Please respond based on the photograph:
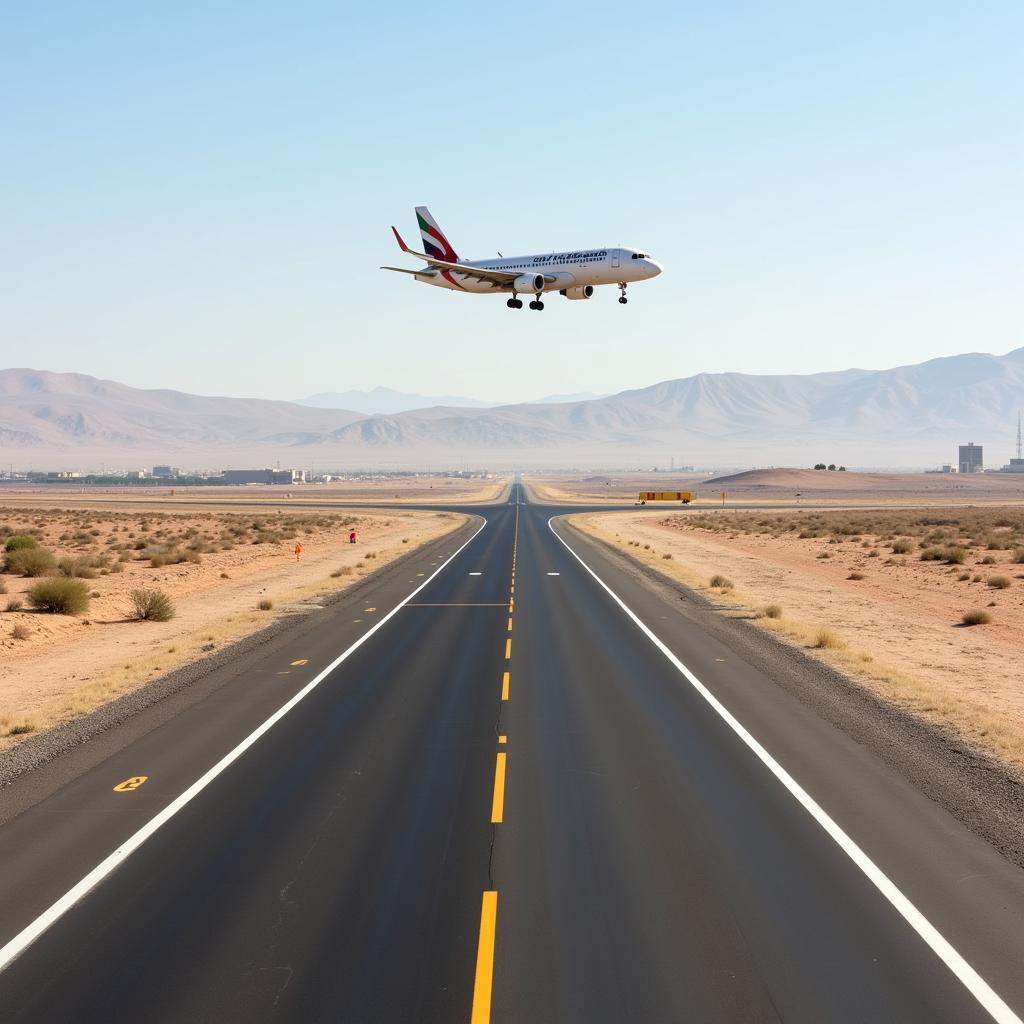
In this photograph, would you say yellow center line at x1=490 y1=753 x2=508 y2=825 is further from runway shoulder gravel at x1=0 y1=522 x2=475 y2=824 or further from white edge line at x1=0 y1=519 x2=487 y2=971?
runway shoulder gravel at x1=0 y1=522 x2=475 y2=824

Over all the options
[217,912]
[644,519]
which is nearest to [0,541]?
[644,519]

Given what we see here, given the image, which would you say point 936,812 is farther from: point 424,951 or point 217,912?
point 217,912

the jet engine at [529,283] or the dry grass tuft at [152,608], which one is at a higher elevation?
the jet engine at [529,283]

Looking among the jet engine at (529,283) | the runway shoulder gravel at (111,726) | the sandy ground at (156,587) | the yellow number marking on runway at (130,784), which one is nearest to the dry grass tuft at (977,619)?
the runway shoulder gravel at (111,726)

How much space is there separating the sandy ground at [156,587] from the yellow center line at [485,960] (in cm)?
1007

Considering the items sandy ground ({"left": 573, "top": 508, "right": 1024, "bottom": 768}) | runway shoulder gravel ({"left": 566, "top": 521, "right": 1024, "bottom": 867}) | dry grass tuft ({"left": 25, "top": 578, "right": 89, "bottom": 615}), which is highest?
dry grass tuft ({"left": 25, "top": 578, "right": 89, "bottom": 615})

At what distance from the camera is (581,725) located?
675 inches

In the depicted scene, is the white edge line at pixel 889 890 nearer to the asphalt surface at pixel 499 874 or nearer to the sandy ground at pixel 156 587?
the asphalt surface at pixel 499 874

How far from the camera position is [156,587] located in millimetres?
43344

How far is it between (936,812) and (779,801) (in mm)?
1745

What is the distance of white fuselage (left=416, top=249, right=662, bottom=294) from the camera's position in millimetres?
54281

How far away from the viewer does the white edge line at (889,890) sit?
7945 millimetres

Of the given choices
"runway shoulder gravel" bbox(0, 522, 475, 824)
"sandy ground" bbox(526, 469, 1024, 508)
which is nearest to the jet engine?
"runway shoulder gravel" bbox(0, 522, 475, 824)

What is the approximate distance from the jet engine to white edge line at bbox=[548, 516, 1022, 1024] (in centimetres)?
3594
